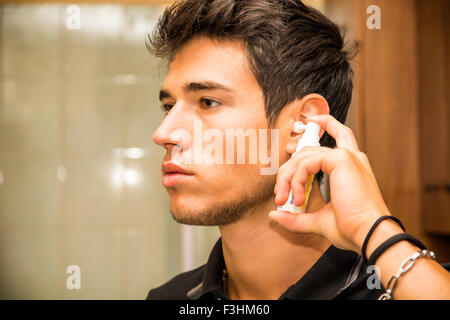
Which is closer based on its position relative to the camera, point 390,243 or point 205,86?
point 390,243

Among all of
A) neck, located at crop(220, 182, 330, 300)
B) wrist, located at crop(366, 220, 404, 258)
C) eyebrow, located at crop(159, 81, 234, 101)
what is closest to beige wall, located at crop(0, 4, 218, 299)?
neck, located at crop(220, 182, 330, 300)

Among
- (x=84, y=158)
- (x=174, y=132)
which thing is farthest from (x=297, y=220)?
(x=84, y=158)

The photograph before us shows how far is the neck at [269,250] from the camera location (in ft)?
2.69

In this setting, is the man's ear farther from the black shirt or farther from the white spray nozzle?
the black shirt

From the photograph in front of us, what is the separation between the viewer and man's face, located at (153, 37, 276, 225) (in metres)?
0.77

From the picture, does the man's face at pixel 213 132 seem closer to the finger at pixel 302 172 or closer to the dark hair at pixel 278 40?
the dark hair at pixel 278 40

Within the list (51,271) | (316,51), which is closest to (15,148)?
(51,271)

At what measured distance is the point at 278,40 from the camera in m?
0.84

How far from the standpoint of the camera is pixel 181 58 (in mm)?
856

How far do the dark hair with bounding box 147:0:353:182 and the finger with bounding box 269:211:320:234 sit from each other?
238 millimetres

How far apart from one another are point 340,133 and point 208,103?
0.90 ft

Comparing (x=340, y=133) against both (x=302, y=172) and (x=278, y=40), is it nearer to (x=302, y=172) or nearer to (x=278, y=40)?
(x=302, y=172)
